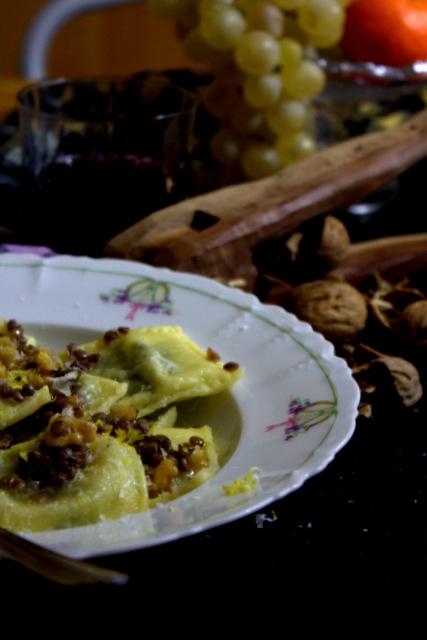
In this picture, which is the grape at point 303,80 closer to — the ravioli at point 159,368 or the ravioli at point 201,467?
the ravioli at point 159,368

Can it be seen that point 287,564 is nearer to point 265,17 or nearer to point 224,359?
point 224,359

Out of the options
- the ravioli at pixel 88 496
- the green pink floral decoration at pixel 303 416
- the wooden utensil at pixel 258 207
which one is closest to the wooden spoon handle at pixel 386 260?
the wooden utensil at pixel 258 207

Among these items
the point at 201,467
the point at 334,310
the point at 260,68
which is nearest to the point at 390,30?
the point at 260,68

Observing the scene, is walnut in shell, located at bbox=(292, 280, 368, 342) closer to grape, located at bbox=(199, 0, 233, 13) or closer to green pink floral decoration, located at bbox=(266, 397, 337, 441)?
green pink floral decoration, located at bbox=(266, 397, 337, 441)

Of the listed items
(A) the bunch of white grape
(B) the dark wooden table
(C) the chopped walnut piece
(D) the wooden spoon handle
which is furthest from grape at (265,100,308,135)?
(C) the chopped walnut piece

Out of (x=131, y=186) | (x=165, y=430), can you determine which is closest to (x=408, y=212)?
(x=131, y=186)
